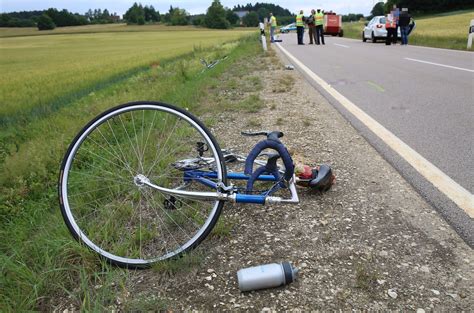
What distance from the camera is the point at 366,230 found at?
249 cm

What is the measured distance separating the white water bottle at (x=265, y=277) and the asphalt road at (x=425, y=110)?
1.20 m

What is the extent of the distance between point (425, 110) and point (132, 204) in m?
4.62

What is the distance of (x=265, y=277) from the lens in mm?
1986

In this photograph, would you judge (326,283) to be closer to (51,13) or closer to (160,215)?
(160,215)

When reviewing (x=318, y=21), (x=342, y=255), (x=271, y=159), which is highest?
(x=318, y=21)

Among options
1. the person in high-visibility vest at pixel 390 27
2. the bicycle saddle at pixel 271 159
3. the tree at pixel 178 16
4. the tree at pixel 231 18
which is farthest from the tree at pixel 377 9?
the bicycle saddle at pixel 271 159

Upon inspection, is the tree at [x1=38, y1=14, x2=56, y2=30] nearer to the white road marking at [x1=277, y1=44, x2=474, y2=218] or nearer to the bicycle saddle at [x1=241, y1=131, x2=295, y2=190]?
the white road marking at [x1=277, y1=44, x2=474, y2=218]

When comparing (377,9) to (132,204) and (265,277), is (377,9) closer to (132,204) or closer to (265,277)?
(132,204)

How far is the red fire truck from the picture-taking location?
3694cm

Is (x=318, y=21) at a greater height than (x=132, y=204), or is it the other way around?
(x=318, y=21)

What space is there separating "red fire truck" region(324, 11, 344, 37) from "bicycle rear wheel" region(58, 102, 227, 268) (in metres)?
37.3

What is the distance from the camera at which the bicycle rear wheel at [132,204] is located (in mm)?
2330

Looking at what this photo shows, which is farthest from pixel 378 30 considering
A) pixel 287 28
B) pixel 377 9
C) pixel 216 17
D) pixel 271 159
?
pixel 377 9

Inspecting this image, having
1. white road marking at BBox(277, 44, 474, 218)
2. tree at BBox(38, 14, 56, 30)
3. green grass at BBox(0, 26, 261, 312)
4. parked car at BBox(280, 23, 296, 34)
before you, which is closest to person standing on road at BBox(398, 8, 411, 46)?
green grass at BBox(0, 26, 261, 312)
